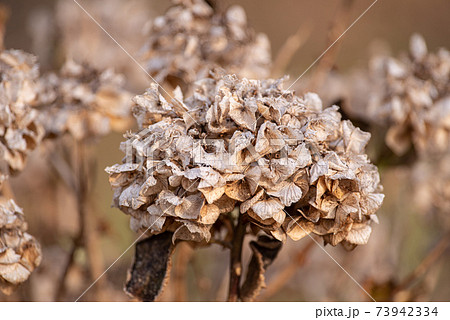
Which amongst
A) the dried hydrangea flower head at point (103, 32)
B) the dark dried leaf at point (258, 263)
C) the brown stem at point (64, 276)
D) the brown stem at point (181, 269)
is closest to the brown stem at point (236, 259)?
the dark dried leaf at point (258, 263)

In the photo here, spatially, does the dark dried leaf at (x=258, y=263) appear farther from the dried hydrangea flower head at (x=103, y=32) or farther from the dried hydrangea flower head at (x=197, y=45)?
the dried hydrangea flower head at (x=103, y=32)

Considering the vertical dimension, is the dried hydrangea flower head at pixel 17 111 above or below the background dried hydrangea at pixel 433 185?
below

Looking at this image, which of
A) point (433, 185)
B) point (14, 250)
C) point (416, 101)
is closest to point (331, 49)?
point (416, 101)

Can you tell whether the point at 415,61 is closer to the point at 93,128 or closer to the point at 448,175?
the point at 448,175

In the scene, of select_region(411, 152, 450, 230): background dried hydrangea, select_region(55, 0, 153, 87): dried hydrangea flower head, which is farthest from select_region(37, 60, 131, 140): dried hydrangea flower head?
select_region(411, 152, 450, 230): background dried hydrangea
